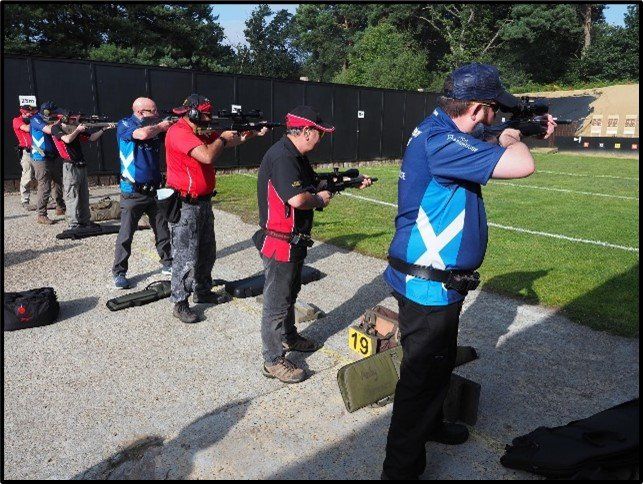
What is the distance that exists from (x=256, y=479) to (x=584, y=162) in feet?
91.1

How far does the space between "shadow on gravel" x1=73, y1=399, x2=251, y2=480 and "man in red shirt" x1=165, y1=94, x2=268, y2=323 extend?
1.99m

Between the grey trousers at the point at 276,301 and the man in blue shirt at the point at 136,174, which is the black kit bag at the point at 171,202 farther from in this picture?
the grey trousers at the point at 276,301

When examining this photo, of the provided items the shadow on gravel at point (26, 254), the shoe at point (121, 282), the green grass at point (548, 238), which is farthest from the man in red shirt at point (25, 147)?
the shoe at point (121, 282)

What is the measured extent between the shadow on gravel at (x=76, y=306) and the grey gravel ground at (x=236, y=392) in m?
0.04

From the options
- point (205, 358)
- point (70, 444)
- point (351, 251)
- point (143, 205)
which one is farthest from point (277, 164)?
point (351, 251)

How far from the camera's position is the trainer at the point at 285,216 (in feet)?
13.2

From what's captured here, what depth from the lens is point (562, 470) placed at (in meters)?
2.87

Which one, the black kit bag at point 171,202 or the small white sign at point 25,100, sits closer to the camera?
the black kit bag at point 171,202

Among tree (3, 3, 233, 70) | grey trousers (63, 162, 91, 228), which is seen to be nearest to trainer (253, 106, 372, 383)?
grey trousers (63, 162, 91, 228)

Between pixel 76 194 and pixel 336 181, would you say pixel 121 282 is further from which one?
pixel 336 181

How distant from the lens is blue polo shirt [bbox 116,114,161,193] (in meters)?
6.74

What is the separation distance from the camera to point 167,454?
10.9 feet

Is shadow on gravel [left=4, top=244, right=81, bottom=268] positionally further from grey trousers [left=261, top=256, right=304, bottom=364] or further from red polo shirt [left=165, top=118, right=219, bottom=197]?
grey trousers [left=261, top=256, right=304, bottom=364]

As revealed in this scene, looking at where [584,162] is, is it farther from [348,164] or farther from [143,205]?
[143,205]
